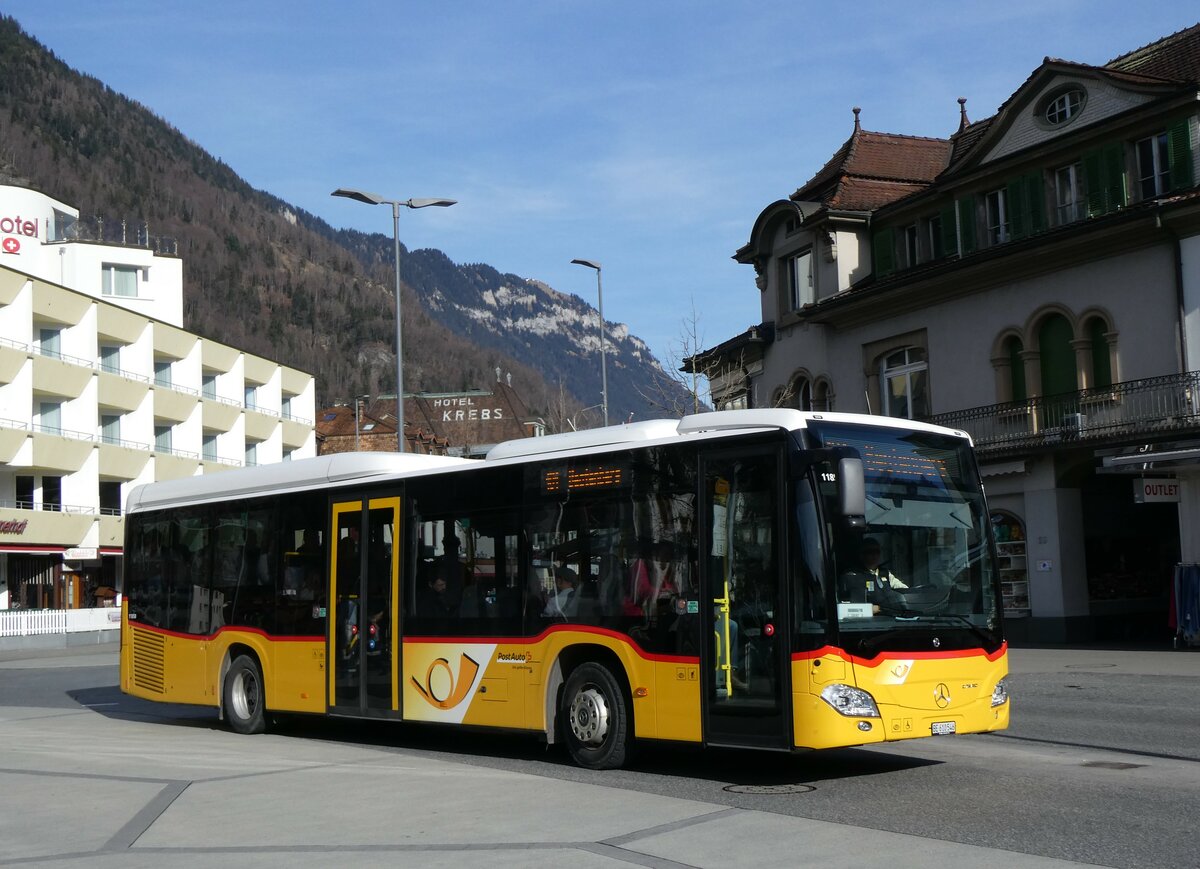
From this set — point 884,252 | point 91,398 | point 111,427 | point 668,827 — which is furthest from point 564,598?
point 111,427

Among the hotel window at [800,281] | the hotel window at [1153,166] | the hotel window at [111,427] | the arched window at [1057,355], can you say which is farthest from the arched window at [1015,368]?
the hotel window at [111,427]

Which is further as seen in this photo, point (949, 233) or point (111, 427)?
point (111, 427)

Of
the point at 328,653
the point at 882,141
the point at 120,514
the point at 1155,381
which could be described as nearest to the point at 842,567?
the point at 328,653

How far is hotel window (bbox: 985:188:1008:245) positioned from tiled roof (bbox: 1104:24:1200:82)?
390cm

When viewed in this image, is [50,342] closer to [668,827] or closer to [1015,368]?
[1015,368]

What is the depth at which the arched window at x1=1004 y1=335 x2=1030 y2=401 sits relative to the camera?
113 feet

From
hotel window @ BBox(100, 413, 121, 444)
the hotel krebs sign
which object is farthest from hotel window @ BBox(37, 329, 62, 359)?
the hotel krebs sign

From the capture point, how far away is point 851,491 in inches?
412

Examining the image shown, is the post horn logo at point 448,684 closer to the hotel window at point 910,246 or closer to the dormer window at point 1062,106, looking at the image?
the dormer window at point 1062,106

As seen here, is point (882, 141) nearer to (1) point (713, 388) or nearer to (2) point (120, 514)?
(1) point (713, 388)

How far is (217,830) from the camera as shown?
9.59m

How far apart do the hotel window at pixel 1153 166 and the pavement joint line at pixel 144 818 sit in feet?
84.3

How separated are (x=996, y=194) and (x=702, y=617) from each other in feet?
87.2

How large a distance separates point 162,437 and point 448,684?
59276mm
